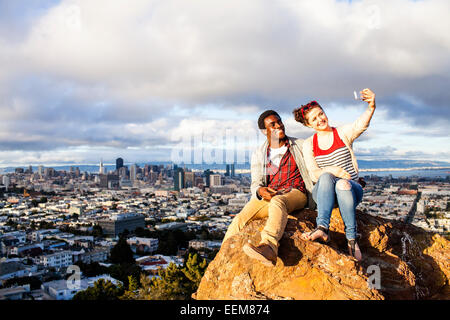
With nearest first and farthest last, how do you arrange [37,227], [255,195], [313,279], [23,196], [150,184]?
[313,279], [255,195], [37,227], [23,196], [150,184]

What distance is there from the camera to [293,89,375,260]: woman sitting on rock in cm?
259

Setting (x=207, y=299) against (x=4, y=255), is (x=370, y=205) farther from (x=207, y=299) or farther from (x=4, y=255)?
(x=4, y=255)

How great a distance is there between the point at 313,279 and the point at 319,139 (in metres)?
1.11

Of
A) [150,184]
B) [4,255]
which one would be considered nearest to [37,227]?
[4,255]

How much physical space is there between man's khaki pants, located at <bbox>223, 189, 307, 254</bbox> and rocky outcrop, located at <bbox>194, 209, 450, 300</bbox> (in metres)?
0.07

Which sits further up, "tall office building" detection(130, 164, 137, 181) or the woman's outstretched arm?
the woman's outstretched arm

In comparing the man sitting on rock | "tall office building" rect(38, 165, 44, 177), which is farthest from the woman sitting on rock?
"tall office building" rect(38, 165, 44, 177)

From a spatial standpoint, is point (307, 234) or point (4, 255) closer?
point (307, 234)

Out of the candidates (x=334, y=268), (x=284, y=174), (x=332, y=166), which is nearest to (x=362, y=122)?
(x=332, y=166)

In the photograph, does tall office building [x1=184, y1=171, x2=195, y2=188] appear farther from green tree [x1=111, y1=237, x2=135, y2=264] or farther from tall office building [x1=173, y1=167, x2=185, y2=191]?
green tree [x1=111, y1=237, x2=135, y2=264]

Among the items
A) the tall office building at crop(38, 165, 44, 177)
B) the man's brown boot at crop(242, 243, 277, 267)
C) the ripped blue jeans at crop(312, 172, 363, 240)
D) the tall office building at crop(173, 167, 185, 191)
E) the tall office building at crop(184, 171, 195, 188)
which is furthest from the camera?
the tall office building at crop(38, 165, 44, 177)

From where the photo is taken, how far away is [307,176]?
118 inches

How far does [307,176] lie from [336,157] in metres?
0.28

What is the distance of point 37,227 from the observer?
37.3m
